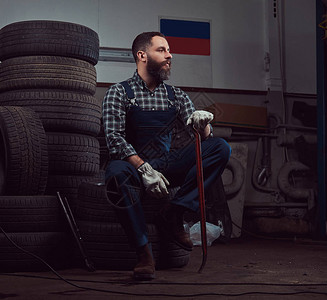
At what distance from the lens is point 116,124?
113 inches

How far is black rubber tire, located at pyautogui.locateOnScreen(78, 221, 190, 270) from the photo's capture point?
113 inches

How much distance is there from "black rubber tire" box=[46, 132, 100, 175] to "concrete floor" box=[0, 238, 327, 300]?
82 cm

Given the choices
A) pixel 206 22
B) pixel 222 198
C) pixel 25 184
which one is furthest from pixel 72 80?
pixel 206 22

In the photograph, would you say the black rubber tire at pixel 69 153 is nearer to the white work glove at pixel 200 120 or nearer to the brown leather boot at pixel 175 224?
the brown leather boot at pixel 175 224

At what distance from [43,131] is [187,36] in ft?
9.70

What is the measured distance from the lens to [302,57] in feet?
20.0

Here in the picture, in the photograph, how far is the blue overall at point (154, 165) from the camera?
2.62 metres

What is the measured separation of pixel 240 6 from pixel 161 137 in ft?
11.3

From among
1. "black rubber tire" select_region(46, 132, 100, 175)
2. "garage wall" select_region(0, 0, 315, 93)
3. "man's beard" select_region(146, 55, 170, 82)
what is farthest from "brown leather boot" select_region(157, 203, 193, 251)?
"garage wall" select_region(0, 0, 315, 93)

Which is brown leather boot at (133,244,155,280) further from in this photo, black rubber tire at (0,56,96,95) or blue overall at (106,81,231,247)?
black rubber tire at (0,56,96,95)

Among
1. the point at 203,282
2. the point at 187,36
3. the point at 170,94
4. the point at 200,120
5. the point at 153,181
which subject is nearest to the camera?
the point at 203,282

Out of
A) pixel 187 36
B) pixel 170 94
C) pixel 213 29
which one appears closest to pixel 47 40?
pixel 170 94

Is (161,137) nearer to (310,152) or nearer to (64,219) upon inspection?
(64,219)

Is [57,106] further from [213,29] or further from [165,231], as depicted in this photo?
[213,29]
